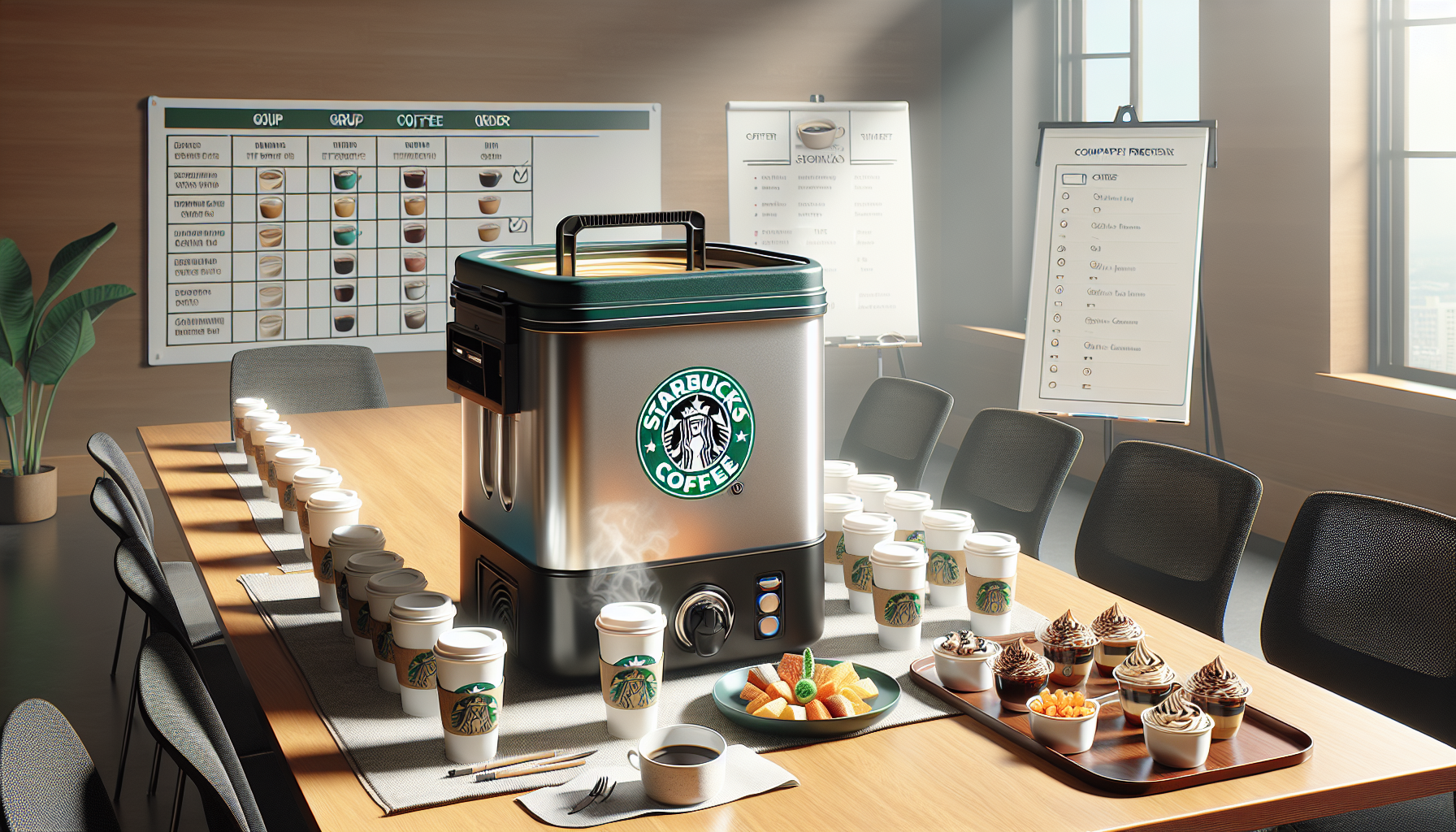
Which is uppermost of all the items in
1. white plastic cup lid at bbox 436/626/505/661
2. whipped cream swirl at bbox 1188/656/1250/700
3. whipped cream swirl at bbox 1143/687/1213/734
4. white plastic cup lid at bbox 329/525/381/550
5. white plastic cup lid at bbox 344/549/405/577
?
white plastic cup lid at bbox 329/525/381/550

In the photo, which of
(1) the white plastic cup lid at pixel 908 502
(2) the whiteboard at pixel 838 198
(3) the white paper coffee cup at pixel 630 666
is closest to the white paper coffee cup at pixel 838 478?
(1) the white plastic cup lid at pixel 908 502

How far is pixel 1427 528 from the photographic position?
6.44 feet

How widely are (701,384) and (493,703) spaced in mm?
449

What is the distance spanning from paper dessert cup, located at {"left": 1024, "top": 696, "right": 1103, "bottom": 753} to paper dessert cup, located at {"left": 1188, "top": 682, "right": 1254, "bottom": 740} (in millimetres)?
142

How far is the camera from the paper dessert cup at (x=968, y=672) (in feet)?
4.99

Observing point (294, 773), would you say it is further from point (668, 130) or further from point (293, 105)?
point (668, 130)

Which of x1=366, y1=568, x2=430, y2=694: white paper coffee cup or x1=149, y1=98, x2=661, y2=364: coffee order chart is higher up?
x1=149, y1=98, x2=661, y2=364: coffee order chart

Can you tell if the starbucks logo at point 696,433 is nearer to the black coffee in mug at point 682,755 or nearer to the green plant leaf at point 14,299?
the black coffee in mug at point 682,755

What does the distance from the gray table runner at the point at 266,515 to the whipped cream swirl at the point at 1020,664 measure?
3.83 feet

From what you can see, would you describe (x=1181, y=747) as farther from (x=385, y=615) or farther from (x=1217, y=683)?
(x=385, y=615)

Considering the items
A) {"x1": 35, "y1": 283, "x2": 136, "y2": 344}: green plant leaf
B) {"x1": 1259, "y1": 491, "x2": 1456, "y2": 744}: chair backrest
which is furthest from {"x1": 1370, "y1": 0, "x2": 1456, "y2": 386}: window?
{"x1": 35, "y1": 283, "x2": 136, "y2": 344}: green plant leaf

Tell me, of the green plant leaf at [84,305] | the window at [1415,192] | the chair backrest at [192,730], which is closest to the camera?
the chair backrest at [192,730]

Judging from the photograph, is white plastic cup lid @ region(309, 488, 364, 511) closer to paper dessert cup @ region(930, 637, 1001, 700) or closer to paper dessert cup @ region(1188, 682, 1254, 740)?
paper dessert cup @ region(930, 637, 1001, 700)

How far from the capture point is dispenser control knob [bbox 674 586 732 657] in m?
1.56
